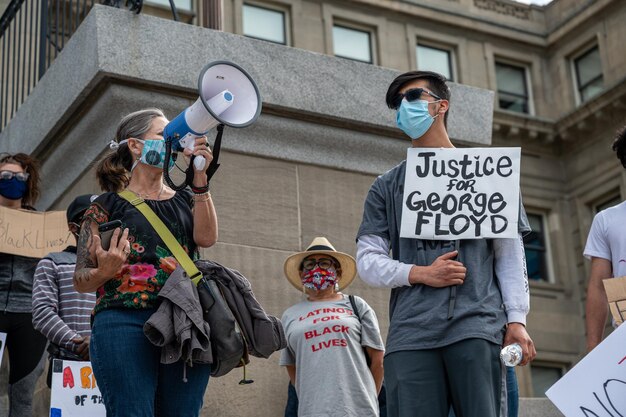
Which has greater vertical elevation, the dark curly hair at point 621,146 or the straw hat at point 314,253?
the dark curly hair at point 621,146

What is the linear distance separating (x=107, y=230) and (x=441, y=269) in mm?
1320

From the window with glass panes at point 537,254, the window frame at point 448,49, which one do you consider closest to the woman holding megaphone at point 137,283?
the window with glass panes at point 537,254

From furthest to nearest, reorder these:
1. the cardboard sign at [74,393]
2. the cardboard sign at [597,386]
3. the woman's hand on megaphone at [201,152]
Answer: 1. the cardboard sign at [74,393]
2. the cardboard sign at [597,386]
3. the woman's hand on megaphone at [201,152]

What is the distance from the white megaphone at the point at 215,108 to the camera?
4676 millimetres

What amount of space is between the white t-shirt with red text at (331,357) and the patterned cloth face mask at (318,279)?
0.13 meters

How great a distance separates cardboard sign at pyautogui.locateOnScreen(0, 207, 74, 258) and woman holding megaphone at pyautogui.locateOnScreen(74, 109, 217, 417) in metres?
2.58

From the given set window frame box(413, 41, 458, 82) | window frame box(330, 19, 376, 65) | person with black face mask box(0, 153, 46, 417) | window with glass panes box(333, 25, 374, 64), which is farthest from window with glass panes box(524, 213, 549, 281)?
person with black face mask box(0, 153, 46, 417)

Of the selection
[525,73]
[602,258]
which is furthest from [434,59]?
[602,258]

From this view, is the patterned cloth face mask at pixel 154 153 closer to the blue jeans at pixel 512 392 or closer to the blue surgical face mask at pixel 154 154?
the blue surgical face mask at pixel 154 154

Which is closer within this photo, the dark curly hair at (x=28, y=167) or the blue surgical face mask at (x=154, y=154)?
the blue surgical face mask at (x=154, y=154)

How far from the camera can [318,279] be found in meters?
7.59

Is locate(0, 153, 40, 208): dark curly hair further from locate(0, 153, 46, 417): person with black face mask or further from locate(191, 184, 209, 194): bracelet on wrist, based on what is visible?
locate(191, 184, 209, 194): bracelet on wrist

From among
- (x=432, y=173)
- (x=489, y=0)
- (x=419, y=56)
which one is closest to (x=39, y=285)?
(x=432, y=173)

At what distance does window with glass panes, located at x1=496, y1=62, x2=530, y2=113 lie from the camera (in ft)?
114
